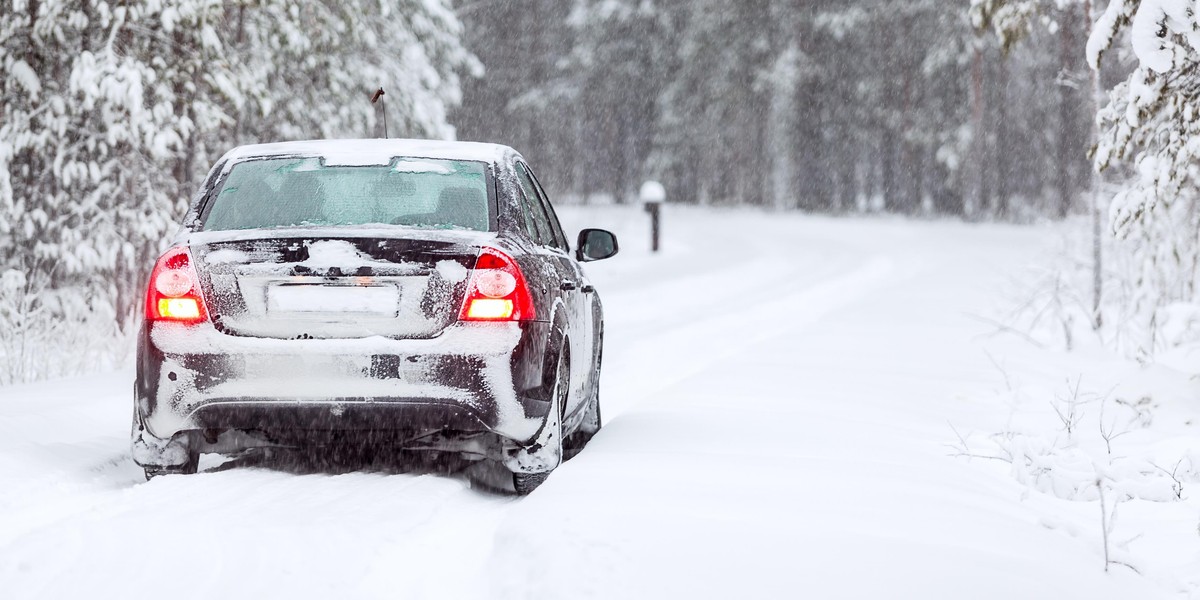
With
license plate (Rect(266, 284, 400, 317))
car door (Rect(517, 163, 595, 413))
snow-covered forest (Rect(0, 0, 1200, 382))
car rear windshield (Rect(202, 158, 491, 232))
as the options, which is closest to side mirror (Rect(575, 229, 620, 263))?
car door (Rect(517, 163, 595, 413))

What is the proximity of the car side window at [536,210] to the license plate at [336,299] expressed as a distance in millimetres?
1092

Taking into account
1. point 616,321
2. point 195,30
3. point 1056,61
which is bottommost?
point 616,321

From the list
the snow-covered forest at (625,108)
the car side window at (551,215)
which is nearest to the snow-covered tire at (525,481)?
the car side window at (551,215)

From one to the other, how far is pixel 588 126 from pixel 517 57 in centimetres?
488

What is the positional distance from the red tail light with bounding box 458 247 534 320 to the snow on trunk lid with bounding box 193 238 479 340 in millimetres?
54

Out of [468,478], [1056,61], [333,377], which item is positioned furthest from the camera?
[1056,61]

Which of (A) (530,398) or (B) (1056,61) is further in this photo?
(B) (1056,61)

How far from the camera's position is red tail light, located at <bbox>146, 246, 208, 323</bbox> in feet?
16.0

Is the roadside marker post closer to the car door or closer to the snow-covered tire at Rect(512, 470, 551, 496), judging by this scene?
the car door

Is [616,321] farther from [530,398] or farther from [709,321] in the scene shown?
[530,398]

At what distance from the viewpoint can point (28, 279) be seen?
12.1 meters

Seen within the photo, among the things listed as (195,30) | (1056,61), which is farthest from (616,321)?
(1056,61)

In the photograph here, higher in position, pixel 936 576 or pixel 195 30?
pixel 195 30

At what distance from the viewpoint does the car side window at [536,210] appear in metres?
5.96
